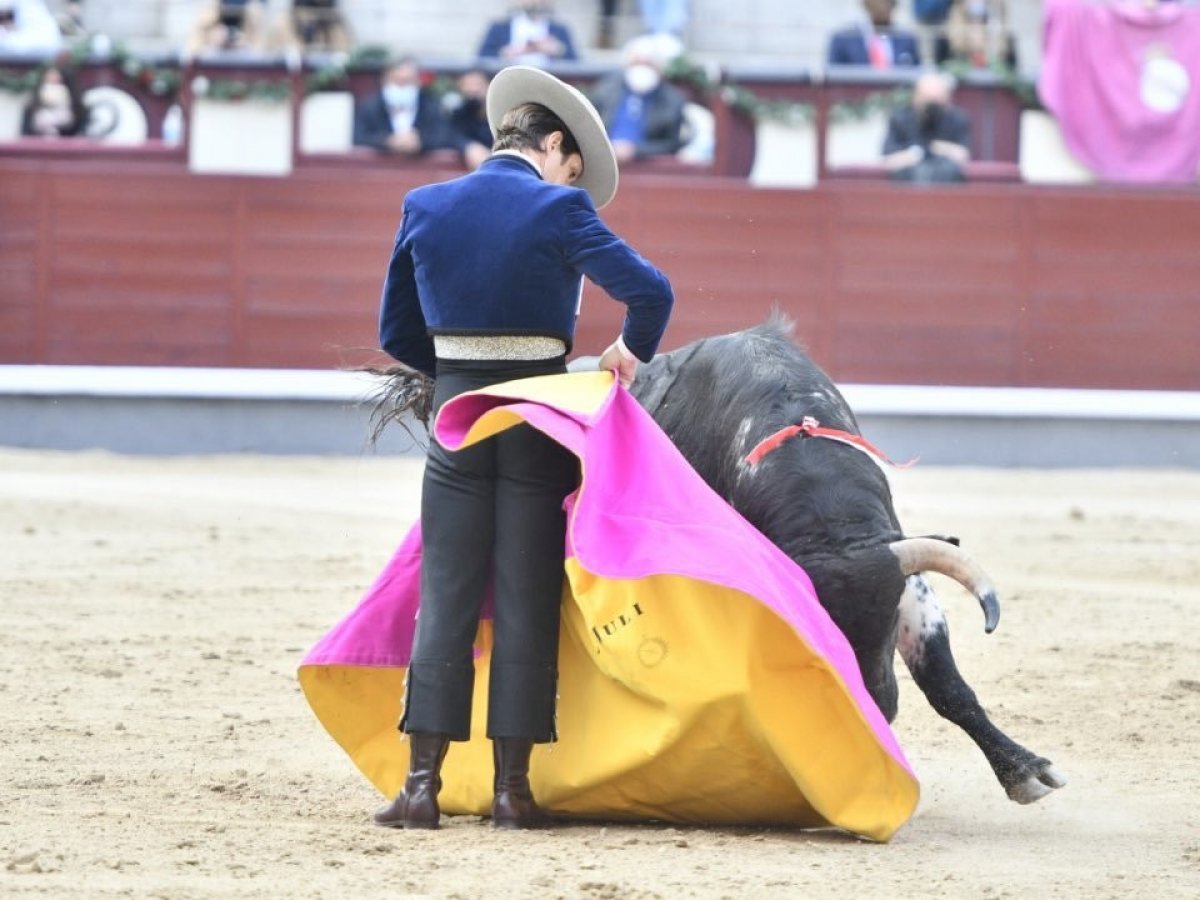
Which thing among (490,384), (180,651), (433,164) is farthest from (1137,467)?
(490,384)

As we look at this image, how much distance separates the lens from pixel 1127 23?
32.8 ft

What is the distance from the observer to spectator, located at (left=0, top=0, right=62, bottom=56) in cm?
1054

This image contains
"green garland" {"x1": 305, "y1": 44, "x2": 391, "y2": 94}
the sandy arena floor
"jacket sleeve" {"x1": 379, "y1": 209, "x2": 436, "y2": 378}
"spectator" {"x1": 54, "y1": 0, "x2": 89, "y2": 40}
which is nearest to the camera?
the sandy arena floor

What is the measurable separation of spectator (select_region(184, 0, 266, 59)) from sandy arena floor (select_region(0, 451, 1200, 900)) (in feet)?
9.10

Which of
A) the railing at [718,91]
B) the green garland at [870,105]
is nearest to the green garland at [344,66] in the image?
the railing at [718,91]

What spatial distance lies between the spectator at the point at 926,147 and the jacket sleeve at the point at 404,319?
6.80m

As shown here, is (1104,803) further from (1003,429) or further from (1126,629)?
(1003,429)

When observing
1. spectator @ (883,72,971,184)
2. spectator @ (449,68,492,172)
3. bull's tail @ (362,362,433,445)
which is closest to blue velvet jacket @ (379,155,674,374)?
bull's tail @ (362,362,433,445)

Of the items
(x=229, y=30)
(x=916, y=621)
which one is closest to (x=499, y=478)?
(x=916, y=621)

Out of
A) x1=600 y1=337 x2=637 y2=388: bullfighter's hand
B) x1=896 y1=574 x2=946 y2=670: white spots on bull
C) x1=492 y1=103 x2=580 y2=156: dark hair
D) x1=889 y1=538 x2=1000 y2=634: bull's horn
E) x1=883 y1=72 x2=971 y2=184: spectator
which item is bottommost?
x1=883 y1=72 x2=971 y2=184: spectator

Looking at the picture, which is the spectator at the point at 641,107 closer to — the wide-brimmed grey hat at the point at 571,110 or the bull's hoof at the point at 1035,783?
the wide-brimmed grey hat at the point at 571,110

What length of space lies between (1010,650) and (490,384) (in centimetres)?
256

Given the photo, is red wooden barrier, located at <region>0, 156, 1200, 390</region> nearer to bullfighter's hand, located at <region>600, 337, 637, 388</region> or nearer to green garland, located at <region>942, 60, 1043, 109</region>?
green garland, located at <region>942, 60, 1043, 109</region>

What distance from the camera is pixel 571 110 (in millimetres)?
3383
